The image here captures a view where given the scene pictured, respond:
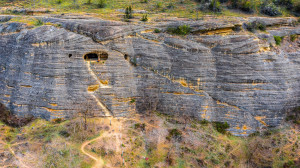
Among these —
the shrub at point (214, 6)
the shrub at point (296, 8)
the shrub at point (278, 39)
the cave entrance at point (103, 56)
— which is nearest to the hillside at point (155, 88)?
the cave entrance at point (103, 56)

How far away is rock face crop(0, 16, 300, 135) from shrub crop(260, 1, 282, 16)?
5022 mm

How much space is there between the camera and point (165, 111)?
709 inches

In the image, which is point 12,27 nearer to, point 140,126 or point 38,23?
point 38,23

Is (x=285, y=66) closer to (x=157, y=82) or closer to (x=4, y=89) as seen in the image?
(x=157, y=82)

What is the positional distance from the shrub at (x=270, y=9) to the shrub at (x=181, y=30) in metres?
10.7

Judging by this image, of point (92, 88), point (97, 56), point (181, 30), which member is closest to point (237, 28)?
point (181, 30)

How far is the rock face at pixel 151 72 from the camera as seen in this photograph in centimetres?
1648

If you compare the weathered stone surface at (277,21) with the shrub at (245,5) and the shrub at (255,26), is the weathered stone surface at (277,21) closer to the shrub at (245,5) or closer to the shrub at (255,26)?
the shrub at (255,26)

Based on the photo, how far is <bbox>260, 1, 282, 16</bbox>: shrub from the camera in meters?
21.2

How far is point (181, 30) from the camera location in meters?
17.5

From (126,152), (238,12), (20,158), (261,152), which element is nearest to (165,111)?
(126,152)

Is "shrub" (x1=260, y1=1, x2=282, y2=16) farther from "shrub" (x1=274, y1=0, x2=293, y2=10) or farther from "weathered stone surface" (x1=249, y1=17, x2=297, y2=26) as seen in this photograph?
"weathered stone surface" (x1=249, y1=17, x2=297, y2=26)

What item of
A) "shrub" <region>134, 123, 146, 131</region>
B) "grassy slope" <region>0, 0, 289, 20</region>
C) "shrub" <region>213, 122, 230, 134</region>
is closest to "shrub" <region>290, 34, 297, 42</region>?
"grassy slope" <region>0, 0, 289, 20</region>

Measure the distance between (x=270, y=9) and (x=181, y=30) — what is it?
11.6 meters
